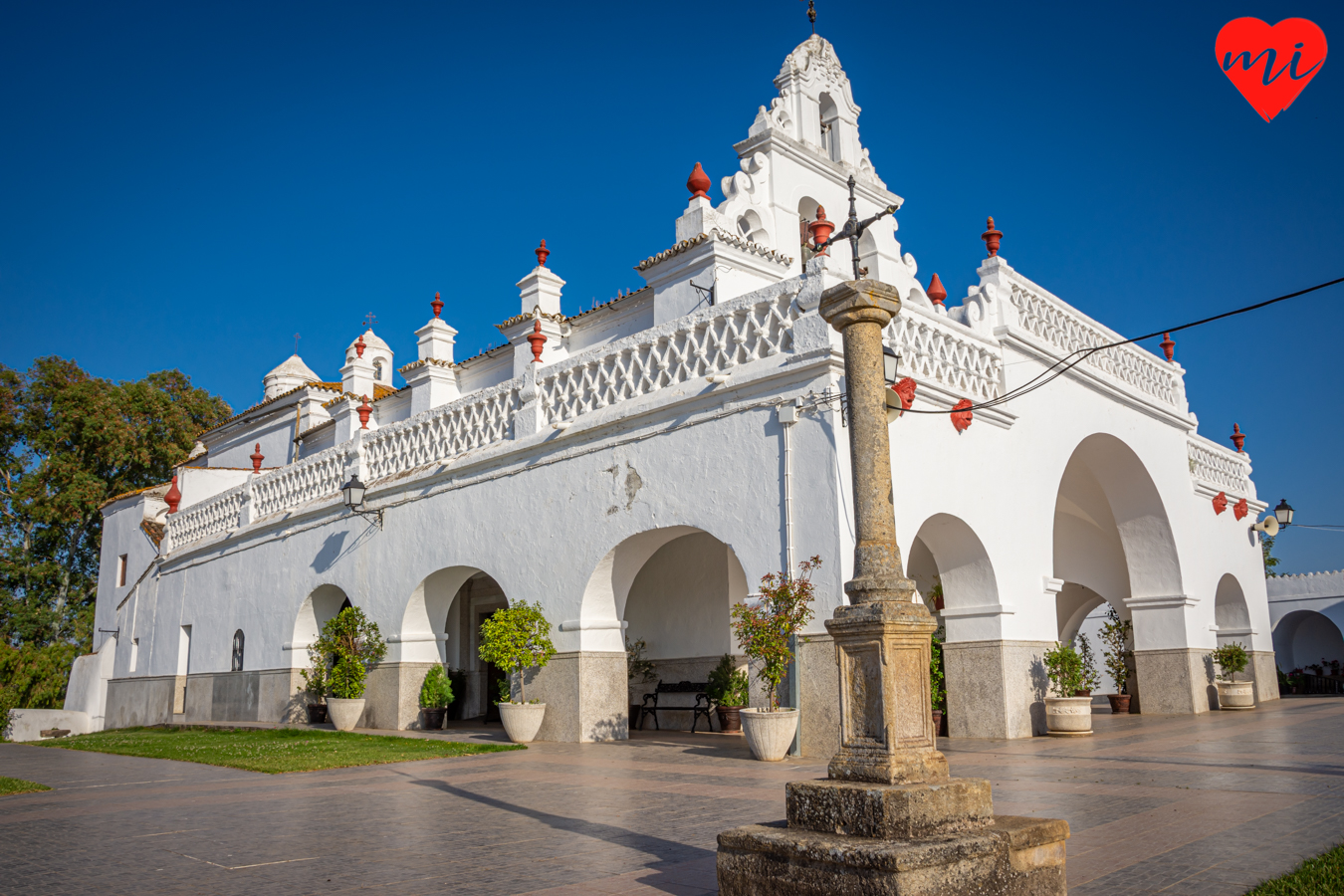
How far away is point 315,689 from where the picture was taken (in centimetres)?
1736

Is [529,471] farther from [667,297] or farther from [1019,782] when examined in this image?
[1019,782]

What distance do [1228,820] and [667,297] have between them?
12.1 metres

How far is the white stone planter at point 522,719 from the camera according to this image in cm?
1245

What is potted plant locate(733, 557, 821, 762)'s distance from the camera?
32.1ft

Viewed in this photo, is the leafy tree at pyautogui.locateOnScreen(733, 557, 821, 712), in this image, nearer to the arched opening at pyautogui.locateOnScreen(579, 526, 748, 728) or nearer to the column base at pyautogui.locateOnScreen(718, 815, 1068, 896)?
the arched opening at pyautogui.locateOnScreen(579, 526, 748, 728)

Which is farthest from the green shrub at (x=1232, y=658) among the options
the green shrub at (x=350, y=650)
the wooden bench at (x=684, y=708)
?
the green shrub at (x=350, y=650)

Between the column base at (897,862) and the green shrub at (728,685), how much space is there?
9.88 meters

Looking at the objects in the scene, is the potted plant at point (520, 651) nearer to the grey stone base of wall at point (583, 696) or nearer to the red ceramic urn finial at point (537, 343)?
the grey stone base of wall at point (583, 696)

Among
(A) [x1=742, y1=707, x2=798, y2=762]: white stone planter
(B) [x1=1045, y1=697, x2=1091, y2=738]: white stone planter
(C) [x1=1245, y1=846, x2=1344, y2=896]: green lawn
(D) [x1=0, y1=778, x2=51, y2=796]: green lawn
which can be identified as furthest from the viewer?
(B) [x1=1045, y1=697, x2=1091, y2=738]: white stone planter

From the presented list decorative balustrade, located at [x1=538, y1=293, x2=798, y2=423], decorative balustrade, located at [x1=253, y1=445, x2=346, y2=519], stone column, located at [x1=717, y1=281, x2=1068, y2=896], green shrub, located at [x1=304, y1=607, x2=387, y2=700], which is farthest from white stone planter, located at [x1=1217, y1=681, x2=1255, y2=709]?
decorative balustrade, located at [x1=253, y1=445, x2=346, y2=519]

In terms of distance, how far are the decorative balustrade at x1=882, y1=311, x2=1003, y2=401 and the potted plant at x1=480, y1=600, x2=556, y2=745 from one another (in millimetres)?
5633

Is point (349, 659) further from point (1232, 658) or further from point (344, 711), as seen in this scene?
point (1232, 658)

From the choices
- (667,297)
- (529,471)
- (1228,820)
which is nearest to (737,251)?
(667,297)

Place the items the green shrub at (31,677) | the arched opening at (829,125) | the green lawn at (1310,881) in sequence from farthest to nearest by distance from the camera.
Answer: the green shrub at (31,677)
the arched opening at (829,125)
the green lawn at (1310,881)
